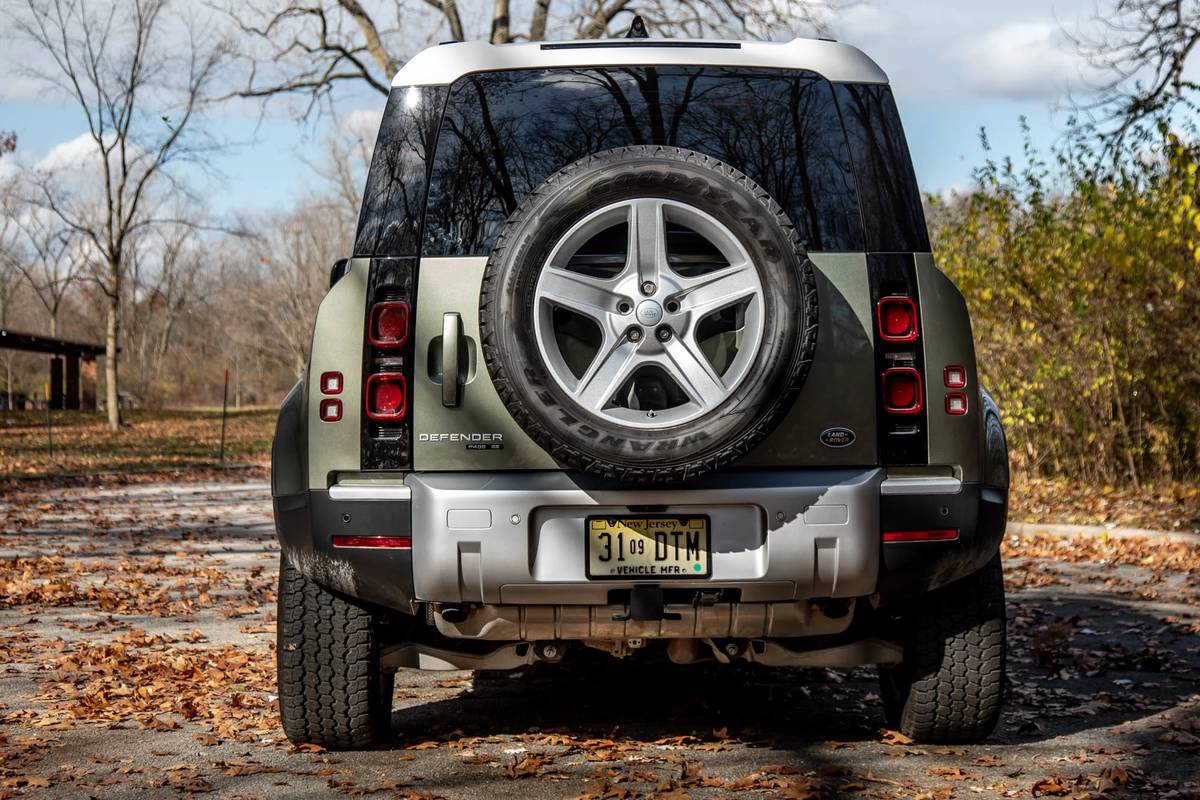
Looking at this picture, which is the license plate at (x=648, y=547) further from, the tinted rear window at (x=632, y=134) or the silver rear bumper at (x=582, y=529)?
the tinted rear window at (x=632, y=134)

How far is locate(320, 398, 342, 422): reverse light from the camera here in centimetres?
390

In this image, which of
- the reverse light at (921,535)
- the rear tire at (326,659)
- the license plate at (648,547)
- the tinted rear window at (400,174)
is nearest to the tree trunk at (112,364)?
the rear tire at (326,659)

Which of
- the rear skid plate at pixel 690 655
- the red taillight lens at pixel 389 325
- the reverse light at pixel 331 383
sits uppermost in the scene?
the red taillight lens at pixel 389 325

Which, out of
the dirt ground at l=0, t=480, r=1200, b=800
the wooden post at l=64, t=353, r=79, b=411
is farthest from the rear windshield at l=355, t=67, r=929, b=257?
the wooden post at l=64, t=353, r=79, b=411

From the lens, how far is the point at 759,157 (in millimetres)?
3963

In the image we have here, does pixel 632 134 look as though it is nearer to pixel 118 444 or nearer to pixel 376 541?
pixel 376 541

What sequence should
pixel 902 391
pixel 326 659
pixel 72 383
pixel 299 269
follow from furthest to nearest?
pixel 299 269 < pixel 72 383 < pixel 326 659 < pixel 902 391

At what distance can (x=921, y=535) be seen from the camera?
3930 mm

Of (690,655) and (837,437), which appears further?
(690,655)

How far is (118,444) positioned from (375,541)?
24919 mm

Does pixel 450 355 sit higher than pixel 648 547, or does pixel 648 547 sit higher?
pixel 450 355

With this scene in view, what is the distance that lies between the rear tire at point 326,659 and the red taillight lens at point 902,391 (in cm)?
176

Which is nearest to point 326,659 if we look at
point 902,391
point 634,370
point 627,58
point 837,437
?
point 634,370

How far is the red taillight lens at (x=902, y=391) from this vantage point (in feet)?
12.8
